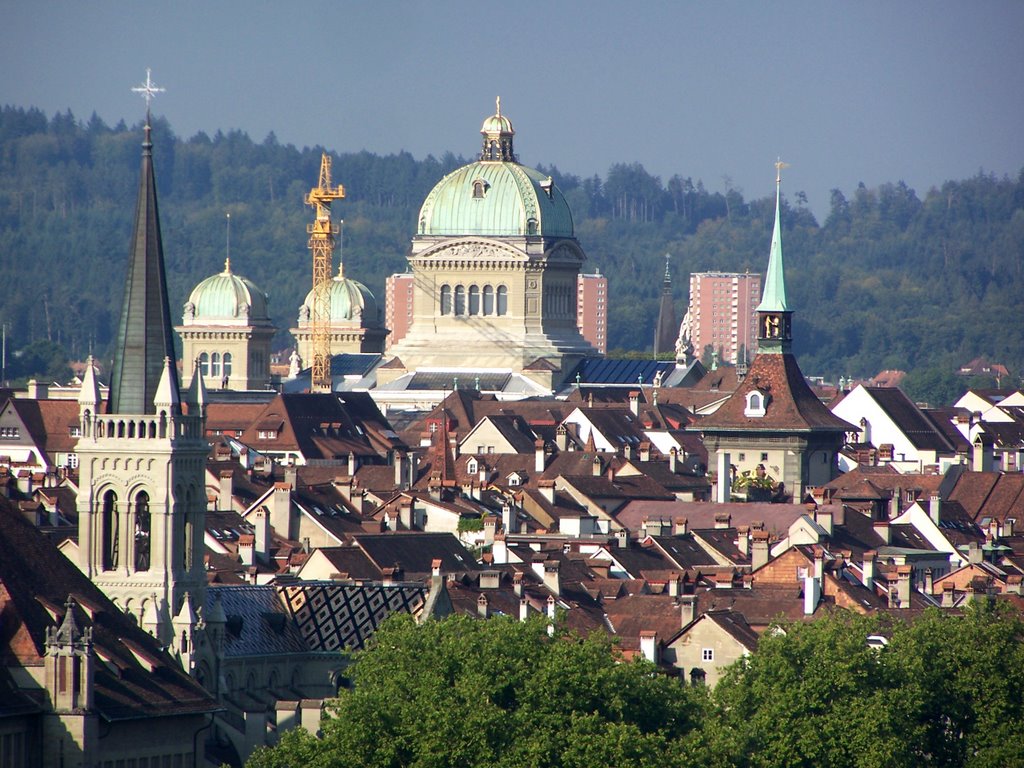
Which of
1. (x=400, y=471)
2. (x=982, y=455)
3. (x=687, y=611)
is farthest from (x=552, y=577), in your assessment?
(x=982, y=455)

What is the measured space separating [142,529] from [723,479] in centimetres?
5354

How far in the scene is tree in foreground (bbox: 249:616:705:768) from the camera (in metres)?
44.9

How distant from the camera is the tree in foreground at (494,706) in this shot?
44.9 m

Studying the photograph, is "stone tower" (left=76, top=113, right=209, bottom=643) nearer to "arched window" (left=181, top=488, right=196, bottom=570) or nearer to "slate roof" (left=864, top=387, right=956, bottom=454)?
"arched window" (left=181, top=488, right=196, bottom=570)

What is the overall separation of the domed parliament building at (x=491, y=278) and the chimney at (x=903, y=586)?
10387 centimetres

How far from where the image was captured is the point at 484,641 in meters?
48.6

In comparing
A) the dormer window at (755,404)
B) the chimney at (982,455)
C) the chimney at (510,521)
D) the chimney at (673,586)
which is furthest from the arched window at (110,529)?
the chimney at (982,455)

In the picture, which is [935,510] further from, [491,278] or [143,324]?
[491,278]

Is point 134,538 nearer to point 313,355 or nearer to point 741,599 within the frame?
point 741,599

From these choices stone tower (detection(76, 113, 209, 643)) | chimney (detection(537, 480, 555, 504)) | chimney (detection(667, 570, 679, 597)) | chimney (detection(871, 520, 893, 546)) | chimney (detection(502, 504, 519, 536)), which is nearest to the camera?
stone tower (detection(76, 113, 209, 643))

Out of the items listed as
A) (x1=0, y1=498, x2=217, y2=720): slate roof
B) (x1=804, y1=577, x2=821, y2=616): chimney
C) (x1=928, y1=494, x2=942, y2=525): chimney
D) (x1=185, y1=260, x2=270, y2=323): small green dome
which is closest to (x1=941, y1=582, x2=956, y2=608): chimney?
(x1=804, y1=577, x2=821, y2=616): chimney

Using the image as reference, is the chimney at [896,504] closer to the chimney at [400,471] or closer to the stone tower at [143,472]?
the chimney at [400,471]

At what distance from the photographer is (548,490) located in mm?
95188

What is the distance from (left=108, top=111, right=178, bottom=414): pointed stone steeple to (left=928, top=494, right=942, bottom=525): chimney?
130 ft
